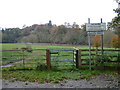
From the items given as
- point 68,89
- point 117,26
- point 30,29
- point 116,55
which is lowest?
point 68,89

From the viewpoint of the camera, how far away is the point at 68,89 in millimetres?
4656

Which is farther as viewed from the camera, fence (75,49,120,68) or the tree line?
the tree line

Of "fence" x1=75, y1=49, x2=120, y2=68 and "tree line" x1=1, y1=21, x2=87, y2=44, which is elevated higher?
"tree line" x1=1, y1=21, x2=87, y2=44

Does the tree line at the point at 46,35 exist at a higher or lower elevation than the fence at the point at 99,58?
higher

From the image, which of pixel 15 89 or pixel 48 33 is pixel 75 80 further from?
pixel 48 33

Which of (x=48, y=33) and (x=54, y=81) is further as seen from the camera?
(x=48, y=33)

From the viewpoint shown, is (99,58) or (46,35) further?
(46,35)

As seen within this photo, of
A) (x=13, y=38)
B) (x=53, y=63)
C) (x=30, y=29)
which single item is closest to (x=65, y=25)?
(x=30, y=29)

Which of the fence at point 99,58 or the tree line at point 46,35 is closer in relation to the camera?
the fence at point 99,58

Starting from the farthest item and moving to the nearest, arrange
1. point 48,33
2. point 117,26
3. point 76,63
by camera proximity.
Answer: point 48,33 < point 76,63 < point 117,26

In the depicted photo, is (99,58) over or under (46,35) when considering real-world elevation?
under

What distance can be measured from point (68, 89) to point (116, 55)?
158 inches

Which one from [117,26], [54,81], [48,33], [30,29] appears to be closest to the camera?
[54,81]

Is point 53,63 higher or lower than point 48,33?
lower
